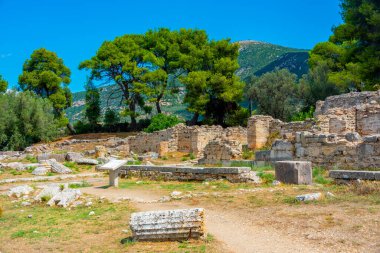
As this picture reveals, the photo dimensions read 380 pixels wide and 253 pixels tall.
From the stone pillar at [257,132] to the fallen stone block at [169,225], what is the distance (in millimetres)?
18813

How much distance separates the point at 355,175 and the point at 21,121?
34.2 metres

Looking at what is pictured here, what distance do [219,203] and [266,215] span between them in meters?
1.70

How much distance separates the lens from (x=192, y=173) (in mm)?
13805

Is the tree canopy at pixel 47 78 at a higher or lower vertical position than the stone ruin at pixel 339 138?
higher

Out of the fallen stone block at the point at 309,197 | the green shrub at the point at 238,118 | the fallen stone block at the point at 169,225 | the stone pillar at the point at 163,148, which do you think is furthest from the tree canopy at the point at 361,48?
the fallen stone block at the point at 169,225

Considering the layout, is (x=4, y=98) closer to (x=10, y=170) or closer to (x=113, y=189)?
(x=10, y=170)

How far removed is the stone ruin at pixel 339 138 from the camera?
12.7 meters

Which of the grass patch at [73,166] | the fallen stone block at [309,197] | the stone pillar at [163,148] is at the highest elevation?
the stone pillar at [163,148]

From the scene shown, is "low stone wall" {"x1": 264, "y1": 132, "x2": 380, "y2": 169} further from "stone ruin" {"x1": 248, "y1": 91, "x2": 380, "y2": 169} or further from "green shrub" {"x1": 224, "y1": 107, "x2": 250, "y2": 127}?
"green shrub" {"x1": 224, "y1": 107, "x2": 250, "y2": 127}

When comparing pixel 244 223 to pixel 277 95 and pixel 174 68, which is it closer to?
pixel 277 95

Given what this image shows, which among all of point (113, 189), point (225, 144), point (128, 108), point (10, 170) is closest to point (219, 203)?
point (113, 189)

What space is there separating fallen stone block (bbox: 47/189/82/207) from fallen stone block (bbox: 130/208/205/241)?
4.52 m

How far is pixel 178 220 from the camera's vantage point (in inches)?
256

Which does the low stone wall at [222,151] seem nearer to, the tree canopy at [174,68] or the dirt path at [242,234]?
the dirt path at [242,234]
